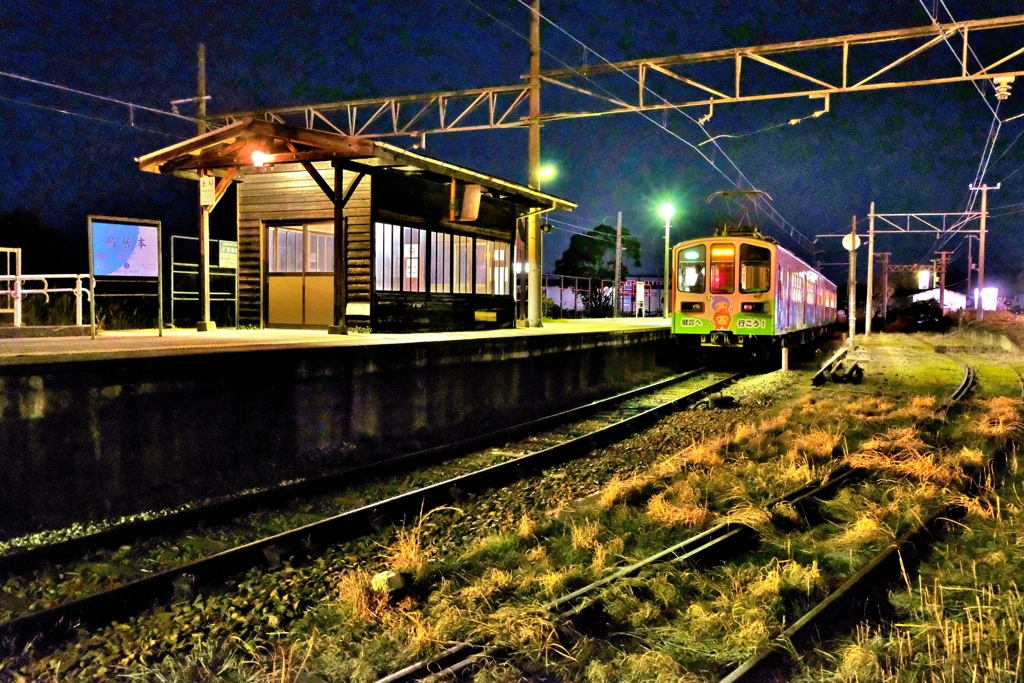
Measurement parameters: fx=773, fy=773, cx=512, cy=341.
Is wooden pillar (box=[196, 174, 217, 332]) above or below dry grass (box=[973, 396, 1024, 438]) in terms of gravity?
above

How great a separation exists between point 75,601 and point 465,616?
83.9 inches

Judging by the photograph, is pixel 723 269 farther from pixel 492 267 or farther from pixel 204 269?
pixel 204 269

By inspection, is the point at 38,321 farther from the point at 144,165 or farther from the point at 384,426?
the point at 384,426

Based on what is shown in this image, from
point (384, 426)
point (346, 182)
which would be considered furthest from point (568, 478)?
point (346, 182)

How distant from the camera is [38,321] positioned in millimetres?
14445

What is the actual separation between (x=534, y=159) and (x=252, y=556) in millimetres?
13309

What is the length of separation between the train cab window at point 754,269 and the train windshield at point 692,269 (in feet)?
3.10

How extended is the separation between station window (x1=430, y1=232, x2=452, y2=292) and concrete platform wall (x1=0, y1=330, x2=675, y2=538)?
3.46 meters

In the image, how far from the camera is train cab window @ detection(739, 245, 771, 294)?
17875mm

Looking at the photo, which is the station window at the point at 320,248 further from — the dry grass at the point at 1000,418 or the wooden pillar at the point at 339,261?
the dry grass at the point at 1000,418

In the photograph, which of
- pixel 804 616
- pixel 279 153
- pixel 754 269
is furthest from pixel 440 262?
pixel 804 616

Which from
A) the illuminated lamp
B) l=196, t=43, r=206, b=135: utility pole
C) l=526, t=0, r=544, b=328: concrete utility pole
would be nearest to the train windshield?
l=526, t=0, r=544, b=328: concrete utility pole

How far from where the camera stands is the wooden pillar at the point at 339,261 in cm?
1281

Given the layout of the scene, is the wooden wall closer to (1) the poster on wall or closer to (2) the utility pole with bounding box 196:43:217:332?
(2) the utility pole with bounding box 196:43:217:332
